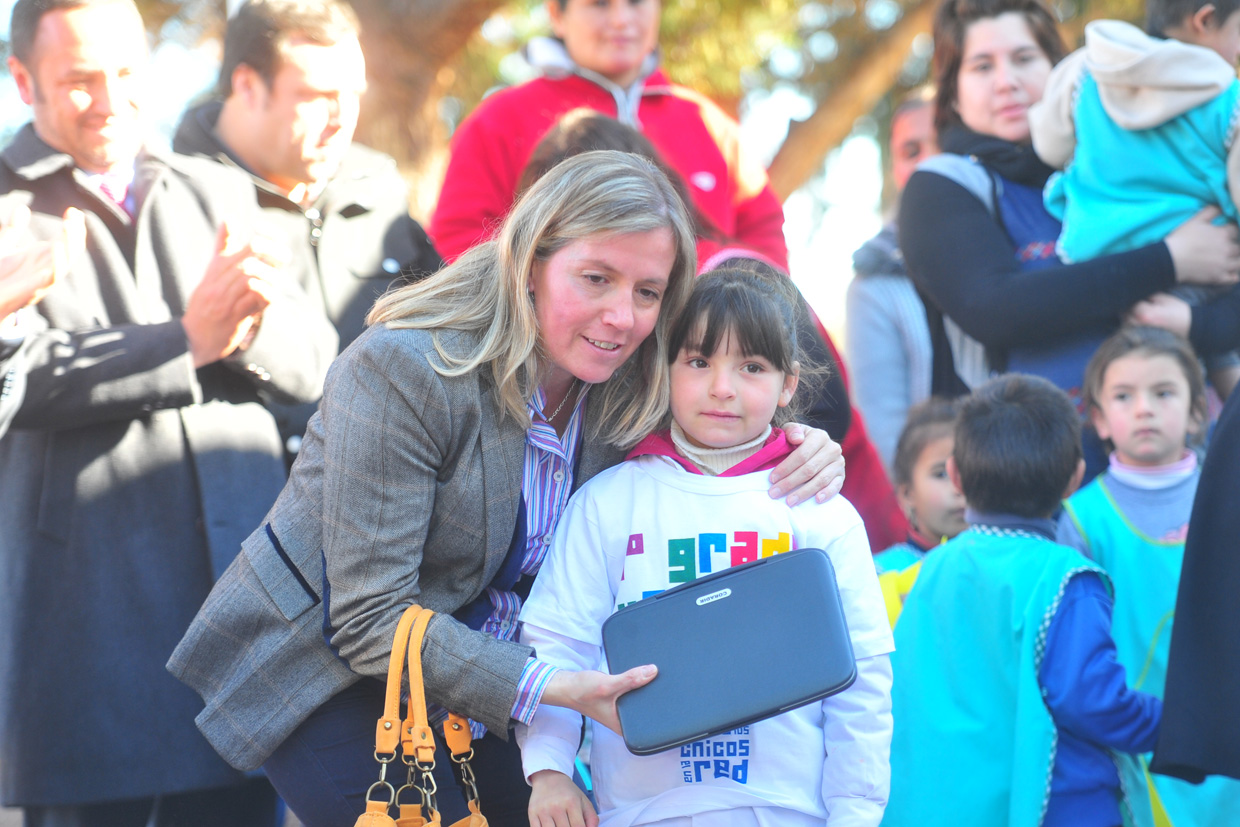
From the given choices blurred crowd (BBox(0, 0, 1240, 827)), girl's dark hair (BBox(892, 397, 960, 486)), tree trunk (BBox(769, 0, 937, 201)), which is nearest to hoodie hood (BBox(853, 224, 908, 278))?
blurred crowd (BBox(0, 0, 1240, 827))

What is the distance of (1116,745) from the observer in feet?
8.45

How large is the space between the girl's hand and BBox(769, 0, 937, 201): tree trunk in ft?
24.5

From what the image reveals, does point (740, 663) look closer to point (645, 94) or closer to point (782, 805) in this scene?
point (782, 805)

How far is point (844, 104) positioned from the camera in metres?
9.46

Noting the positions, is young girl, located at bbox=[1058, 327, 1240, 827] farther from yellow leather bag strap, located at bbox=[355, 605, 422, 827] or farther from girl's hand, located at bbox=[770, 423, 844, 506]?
yellow leather bag strap, located at bbox=[355, 605, 422, 827]

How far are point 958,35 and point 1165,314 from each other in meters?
1.09

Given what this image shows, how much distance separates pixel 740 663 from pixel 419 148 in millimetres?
5797

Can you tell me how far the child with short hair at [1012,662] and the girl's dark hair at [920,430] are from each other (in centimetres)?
53

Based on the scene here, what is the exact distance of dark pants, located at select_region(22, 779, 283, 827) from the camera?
2604 mm

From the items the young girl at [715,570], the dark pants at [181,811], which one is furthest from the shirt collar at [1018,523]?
the dark pants at [181,811]

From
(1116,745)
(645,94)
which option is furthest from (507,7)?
(1116,745)

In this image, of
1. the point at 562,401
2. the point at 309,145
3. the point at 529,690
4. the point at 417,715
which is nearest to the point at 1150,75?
the point at 562,401

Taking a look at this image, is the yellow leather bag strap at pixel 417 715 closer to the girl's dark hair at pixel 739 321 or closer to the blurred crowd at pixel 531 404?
the blurred crowd at pixel 531 404

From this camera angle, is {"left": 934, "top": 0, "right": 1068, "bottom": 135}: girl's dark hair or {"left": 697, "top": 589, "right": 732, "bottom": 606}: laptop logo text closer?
{"left": 697, "top": 589, "right": 732, "bottom": 606}: laptop logo text
